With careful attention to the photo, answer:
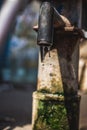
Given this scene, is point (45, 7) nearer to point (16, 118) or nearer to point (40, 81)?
point (40, 81)

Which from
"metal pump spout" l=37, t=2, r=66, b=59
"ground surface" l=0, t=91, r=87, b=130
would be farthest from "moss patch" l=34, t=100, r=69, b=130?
"metal pump spout" l=37, t=2, r=66, b=59

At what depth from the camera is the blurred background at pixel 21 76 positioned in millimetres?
7536

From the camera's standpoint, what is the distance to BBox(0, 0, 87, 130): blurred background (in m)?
7.54

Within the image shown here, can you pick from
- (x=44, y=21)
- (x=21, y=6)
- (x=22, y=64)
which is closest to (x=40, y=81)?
(x=44, y=21)

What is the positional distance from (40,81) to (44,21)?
1.07 meters

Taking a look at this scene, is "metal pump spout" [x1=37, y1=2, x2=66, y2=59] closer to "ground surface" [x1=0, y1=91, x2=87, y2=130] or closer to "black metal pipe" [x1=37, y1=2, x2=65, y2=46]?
"black metal pipe" [x1=37, y1=2, x2=65, y2=46]

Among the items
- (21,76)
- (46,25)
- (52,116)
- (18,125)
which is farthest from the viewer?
(21,76)

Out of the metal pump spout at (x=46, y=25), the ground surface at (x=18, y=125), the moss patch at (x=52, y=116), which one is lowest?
the ground surface at (x=18, y=125)

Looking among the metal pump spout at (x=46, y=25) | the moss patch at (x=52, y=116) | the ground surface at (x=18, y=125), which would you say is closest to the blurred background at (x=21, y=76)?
the ground surface at (x=18, y=125)

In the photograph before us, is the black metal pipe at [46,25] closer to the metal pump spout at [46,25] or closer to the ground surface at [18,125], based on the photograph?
the metal pump spout at [46,25]

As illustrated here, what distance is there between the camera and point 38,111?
17.9 feet

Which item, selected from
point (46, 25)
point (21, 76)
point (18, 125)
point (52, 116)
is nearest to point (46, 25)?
point (46, 25)

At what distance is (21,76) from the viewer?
21062mm

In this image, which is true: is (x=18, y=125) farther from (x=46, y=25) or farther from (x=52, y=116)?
(x=46, y=25)
